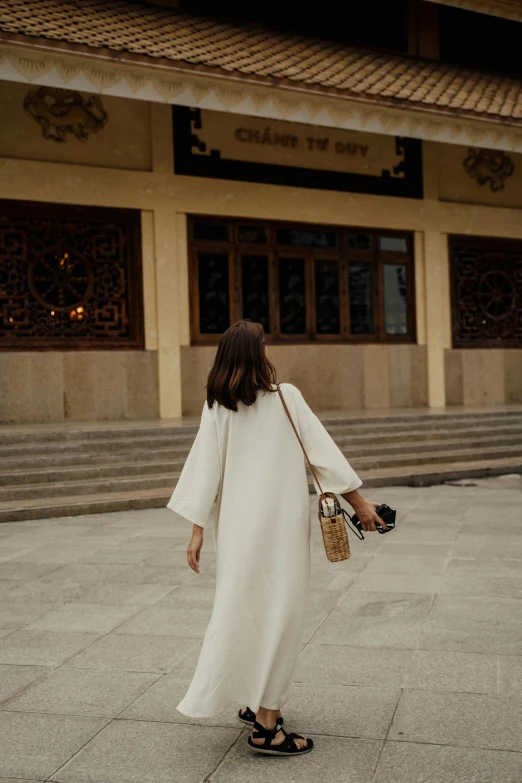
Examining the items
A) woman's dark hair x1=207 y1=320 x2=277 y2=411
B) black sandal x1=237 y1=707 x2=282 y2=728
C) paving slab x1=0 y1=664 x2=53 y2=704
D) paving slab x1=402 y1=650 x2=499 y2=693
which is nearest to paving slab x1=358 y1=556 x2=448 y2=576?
paving slab x1=402 y1=650 x2=499 y2=693

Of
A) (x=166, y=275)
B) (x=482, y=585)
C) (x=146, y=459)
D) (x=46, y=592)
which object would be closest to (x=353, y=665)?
(x=482, y=585)

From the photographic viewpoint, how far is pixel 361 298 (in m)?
15.4

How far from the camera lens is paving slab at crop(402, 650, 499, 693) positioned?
3602mm

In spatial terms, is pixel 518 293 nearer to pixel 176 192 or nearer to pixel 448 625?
pixel 176 192

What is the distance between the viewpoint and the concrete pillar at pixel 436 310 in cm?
1580

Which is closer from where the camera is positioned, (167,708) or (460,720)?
(460,720)

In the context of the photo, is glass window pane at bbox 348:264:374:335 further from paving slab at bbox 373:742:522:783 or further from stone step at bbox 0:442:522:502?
paving slab at bbox 373:742:522:783

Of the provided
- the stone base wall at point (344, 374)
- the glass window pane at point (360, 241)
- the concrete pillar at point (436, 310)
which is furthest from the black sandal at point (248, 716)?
the concrete pillar at point (436, 310)

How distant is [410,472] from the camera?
10258 mm

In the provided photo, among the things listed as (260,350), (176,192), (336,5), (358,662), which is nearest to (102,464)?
(176,192)

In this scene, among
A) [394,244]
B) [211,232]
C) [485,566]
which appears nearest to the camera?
[485,566]

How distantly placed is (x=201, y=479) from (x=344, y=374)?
12130mm

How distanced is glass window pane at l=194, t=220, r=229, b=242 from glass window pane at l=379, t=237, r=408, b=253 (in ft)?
9.83

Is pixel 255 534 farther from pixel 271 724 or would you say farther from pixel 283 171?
pixel 283 171
